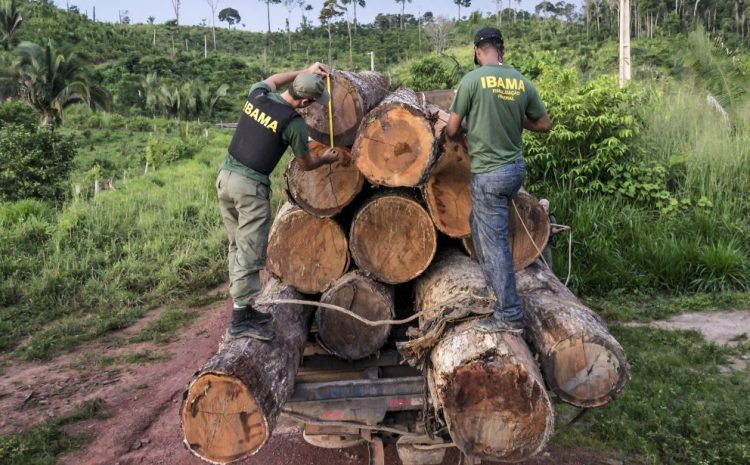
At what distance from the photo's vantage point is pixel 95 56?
4741 cm

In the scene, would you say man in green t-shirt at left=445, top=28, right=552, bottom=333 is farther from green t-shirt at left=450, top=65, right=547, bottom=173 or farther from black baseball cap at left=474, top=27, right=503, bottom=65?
black baseball cap at left=474, top=27, right=503, bottom=65

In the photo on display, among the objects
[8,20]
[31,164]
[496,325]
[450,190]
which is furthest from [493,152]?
[8,20]

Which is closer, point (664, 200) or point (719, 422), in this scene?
point (719, 422)

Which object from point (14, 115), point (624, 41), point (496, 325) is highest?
point (624, 41)

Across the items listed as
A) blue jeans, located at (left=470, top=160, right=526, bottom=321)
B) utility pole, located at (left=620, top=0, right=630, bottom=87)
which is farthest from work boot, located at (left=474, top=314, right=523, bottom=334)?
utility pole, located at (left=620, top=0, right=630, bottom=87)

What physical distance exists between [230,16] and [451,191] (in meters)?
94.6

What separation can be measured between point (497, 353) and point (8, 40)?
46031 mm

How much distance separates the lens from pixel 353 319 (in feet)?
11.5

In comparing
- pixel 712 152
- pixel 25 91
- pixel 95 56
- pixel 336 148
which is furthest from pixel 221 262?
pixel 95 56

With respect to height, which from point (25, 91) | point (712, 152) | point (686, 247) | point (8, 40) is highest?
point (8, 40)

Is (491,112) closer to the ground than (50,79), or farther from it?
closer to the ground

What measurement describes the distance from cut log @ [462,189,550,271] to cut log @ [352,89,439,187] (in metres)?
0.68

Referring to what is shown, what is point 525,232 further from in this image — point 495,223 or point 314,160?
point 314,160

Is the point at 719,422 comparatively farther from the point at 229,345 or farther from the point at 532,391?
the point at 229,345
